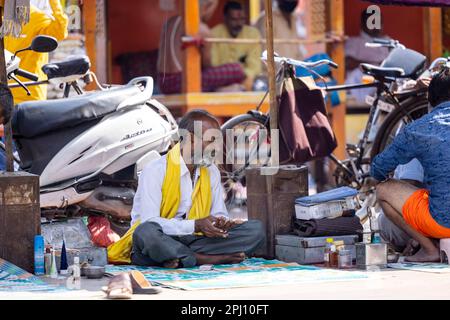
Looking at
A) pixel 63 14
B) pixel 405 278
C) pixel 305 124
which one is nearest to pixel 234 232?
pixel 405 278

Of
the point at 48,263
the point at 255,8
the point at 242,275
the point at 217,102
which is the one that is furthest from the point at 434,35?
the point at 48,263

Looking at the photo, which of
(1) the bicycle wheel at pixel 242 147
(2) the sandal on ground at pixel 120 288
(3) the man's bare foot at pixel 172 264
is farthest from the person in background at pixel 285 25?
(2) the sandal on ground at pixel 120 288

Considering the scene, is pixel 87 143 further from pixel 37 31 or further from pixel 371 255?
pixel 371 255

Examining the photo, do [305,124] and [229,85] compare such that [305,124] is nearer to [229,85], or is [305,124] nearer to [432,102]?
[432,102]

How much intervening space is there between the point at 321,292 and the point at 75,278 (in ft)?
4.89

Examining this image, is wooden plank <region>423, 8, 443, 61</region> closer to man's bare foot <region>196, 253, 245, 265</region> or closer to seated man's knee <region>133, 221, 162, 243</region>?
man's bare foot <region>196, 253, 245, 265</region>

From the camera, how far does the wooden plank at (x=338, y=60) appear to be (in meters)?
15.1

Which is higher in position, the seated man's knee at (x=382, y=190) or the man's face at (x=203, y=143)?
the man's face at (x=203, y=143)

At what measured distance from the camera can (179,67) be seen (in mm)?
14875

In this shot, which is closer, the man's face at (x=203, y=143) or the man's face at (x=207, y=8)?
the man's face at (x=203, y=143)

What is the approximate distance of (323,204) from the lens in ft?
27.7

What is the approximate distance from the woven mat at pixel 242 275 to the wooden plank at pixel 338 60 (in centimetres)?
703

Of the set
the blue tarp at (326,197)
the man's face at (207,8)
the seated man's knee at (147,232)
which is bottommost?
the seated man's knee at (147,232)

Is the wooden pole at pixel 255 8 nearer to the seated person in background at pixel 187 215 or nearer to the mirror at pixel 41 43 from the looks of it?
the mirror at pixel 41 43
